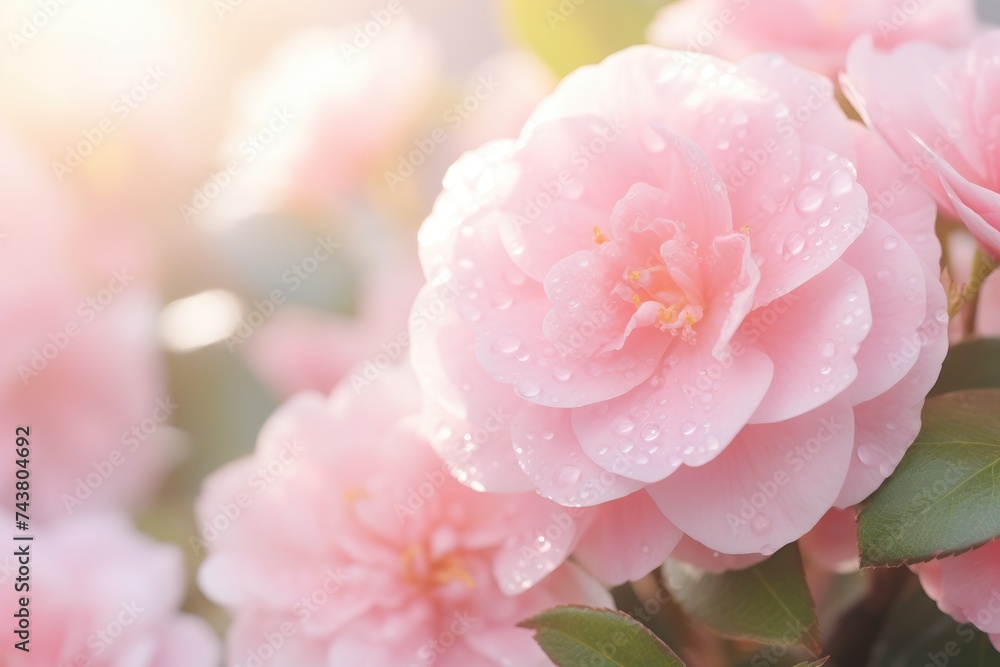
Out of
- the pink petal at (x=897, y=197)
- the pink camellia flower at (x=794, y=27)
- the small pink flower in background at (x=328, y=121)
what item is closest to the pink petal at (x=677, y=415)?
the pink petal at (x=897, y=197)

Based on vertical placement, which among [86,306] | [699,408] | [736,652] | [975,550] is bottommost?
[736,652]

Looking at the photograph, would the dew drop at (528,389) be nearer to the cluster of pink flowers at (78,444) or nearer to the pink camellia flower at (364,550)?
the pink camellia flower at (364,550)

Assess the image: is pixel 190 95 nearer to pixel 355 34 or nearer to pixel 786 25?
pixel 355 34

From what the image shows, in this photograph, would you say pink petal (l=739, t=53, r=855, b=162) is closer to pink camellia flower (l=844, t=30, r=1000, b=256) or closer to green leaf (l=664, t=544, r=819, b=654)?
pink camellia flower (l=844, t=30, r=1000, b=256)

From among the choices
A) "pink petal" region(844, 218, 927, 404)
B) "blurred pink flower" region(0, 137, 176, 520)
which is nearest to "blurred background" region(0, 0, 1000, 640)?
"blurred pink flower" region(0, 137, 176, 520)

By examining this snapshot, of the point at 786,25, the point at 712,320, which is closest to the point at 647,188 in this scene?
the point at 712,320

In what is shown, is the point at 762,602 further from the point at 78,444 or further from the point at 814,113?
the point at 78,444
